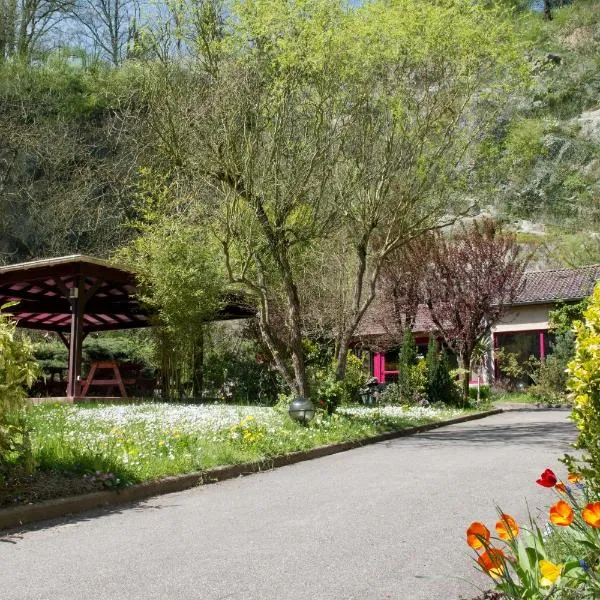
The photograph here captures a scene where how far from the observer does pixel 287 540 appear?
18.6 ft

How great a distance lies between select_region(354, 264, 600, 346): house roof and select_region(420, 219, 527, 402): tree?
415 cm

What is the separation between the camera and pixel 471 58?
49.0 ft

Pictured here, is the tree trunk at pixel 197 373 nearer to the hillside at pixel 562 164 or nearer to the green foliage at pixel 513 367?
the green foliage at pixel 513 367

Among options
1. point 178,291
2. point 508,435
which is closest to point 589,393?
point 508,435

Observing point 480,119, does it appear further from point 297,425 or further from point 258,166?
point 297,425

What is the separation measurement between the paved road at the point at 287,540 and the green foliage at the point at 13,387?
2.79 ft

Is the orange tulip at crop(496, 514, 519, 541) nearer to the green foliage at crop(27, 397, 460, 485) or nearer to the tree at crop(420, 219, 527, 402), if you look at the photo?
the green foliage at crop(27, 397, 460, 485)

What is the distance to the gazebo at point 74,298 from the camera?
1875 cm

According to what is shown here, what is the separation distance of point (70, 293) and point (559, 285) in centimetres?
2091

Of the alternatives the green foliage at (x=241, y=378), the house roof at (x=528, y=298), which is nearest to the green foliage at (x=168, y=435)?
the green foliage at (x=241, y=378)

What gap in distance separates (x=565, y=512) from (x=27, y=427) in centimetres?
598

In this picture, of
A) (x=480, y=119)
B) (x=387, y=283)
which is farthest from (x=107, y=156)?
(x=480, y=119)

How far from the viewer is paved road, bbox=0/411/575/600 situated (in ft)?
14.6

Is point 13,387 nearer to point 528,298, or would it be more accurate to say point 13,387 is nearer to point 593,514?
point 593,514
